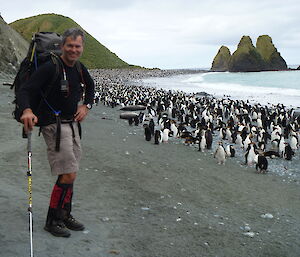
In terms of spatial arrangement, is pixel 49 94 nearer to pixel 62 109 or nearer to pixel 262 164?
pixel 62 109

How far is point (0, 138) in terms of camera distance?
355 inches

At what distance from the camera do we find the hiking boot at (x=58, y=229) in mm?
3930

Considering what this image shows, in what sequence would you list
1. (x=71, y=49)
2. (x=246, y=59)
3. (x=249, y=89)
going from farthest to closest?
(x=246, y=59)
(x=249, y=89)
(x=71, y=49)

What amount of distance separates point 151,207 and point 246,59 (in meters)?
159

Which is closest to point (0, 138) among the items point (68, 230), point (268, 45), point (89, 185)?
point (89, 185)

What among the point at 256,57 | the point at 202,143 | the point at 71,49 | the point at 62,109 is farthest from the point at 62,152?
the point at 256,57

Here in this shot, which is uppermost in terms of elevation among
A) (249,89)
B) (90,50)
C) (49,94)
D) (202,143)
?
(90,50)

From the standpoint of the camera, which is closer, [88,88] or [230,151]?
[88,88]

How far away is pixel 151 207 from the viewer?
5.75 m

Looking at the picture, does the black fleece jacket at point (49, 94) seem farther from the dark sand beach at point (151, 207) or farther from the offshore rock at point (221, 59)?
the offshore rock at point (221, 59)

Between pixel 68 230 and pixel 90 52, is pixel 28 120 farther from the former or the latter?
pixel 90 52

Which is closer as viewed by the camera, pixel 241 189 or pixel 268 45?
pixel 241 189

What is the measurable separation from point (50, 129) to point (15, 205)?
165cm

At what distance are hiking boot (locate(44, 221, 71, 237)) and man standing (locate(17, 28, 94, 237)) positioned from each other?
181mm
